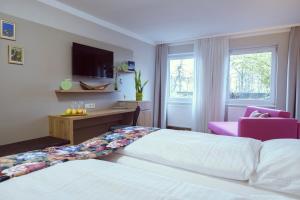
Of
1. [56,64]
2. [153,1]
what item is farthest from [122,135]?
[153,1]

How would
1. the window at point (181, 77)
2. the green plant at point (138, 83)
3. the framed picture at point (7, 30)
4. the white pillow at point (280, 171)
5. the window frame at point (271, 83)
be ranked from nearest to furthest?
the white pillow at point (280, 171)
the framed picture at point (7, 30)
the window frame at point (271, 83)
the green plant at point (138, 83)
the window at point (181, 77)

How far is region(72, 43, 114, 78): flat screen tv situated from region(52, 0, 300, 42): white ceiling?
1.97 feet

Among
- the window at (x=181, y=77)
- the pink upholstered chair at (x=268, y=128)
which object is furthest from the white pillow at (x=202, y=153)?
the window at (x=181, y=77)

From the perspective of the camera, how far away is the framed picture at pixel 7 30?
229cm

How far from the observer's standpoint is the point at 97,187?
759 mm

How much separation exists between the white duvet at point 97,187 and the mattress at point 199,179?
22cm

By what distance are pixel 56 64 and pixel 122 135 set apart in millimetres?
1850

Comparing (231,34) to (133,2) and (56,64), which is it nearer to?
(133,2)

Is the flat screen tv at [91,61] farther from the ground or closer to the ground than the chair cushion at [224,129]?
farther from the ground

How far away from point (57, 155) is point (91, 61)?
2.42 meters

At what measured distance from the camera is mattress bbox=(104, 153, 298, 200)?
0.95 metres

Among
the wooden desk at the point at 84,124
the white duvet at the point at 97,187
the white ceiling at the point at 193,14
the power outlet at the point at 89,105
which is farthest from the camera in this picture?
the power outlet at the point at 89,105

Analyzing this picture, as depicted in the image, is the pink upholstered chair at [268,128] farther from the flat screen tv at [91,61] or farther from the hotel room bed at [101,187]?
the flat screen tv at [91,61]

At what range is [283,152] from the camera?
1.06m
